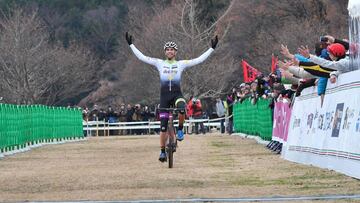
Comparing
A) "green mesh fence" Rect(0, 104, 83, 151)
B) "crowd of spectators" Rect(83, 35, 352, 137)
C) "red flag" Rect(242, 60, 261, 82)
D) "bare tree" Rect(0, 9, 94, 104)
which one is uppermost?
"bare tree" Rect(0, 9, 94, 104)

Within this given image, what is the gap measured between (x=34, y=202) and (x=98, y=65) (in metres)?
84.8

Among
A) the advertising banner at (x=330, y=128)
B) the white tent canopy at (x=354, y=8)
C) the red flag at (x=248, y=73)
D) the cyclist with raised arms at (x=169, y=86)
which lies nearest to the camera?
the advertising banner at (x=330, y=128)

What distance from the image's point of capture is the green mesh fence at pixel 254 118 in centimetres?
3096

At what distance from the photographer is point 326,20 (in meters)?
73.6

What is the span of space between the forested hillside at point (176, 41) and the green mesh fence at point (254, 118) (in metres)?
19.2

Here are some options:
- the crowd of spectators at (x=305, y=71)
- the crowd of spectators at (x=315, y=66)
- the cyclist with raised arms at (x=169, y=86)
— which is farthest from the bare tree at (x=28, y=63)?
the cyclist with raised arms at (x=169, y=86)

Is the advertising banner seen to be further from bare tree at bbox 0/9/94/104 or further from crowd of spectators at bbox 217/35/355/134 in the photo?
bare tree at bbox 0/9/94/104

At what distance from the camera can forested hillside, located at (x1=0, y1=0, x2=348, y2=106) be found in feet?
231

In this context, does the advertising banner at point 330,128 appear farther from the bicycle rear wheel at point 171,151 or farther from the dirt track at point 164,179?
the bicycle rear wheel at point 171,151

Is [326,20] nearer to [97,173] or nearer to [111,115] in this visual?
[111,115]

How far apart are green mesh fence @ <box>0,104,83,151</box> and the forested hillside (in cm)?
2154

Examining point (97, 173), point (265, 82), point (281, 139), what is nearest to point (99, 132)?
point (265, 82)

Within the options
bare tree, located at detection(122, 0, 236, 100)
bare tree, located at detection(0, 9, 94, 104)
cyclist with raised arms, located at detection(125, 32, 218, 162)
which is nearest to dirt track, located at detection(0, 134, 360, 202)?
cyclist with raised arms, located at detection(125, 32, 218, 162)

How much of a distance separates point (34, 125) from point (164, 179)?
18899 millimetres
